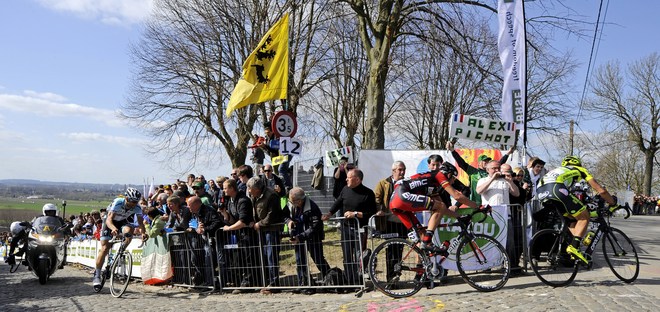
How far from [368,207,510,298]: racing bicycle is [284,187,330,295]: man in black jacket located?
1.12 metres

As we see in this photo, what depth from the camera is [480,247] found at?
821 centimetres

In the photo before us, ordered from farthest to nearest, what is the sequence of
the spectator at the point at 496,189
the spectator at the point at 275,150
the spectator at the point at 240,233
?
the spectator at the point at 275,150 < the spectator at the point at 240,233 < the spectator at the point at 496,189

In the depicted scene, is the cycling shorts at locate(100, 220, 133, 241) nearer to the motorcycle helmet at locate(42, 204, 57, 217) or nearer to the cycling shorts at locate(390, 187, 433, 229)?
the motorcycle helmet at locate(42, 204, 57, 217)

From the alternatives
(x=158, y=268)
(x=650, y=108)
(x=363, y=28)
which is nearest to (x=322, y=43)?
(x=363, y=28)

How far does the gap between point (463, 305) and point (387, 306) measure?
94cm

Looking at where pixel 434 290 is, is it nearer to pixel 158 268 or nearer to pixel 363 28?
pixel 158 268

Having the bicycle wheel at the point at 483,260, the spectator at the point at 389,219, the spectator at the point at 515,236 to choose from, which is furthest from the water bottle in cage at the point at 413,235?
the spectator at the point at 515,236

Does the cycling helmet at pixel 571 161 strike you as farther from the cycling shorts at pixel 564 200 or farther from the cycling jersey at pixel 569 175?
the cycling shorts at pixel 564 200

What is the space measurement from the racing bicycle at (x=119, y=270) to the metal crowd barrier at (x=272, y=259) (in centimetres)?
99

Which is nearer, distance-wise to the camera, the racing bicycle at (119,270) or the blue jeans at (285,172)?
the racing bicycle at (119,270)

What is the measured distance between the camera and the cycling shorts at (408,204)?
771 centimetres

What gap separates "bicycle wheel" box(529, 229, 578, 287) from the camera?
8023mm

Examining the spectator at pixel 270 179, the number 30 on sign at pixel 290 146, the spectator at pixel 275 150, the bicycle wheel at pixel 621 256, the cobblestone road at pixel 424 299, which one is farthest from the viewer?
the spectator at pixel 275 150

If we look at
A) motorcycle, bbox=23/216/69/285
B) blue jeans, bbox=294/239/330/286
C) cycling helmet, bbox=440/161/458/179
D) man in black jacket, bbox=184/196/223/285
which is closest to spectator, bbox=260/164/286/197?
man in black jacket, bbox=184/196/223/285
